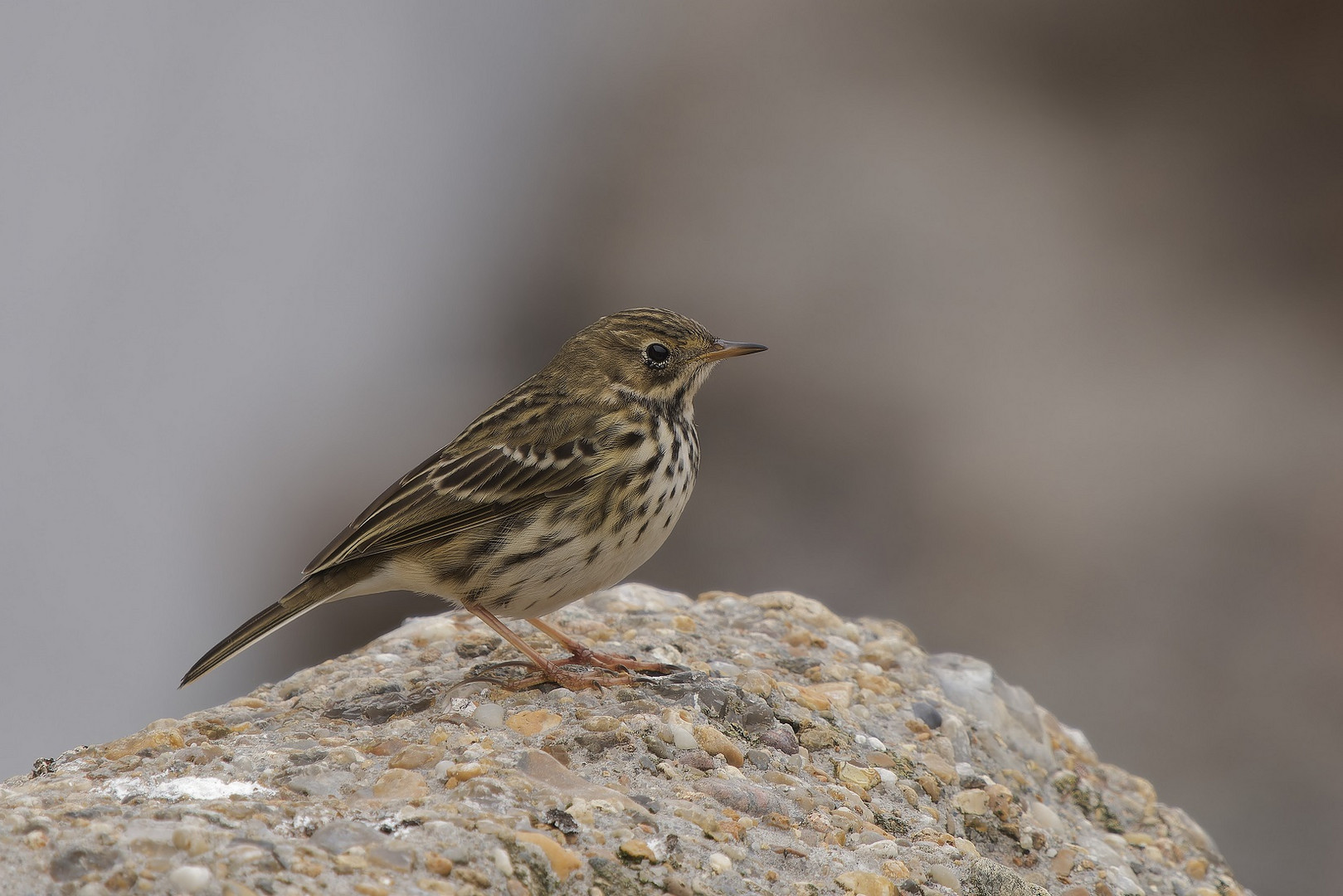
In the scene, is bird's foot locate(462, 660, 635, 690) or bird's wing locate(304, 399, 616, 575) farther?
bird's wing locate(304, 399, 616, 575)

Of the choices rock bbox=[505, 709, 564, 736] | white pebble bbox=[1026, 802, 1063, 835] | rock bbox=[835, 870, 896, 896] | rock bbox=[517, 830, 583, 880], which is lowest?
rock bbox=[517, 830, 583, 880]

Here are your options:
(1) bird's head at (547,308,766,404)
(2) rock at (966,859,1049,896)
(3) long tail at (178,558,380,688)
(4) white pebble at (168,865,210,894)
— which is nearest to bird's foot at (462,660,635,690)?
(3) long tail at (178,558,380,688)

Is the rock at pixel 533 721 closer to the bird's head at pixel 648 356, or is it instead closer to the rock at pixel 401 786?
the rock at pixel 401 786

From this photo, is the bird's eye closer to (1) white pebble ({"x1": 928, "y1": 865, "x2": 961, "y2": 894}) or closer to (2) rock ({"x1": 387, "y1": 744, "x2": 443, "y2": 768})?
(2) rock ({"x1": 387, "y1": 744, "x2": 443, "y2": 768})

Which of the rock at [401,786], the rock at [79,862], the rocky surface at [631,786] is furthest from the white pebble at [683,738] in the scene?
the rock at [79,862]

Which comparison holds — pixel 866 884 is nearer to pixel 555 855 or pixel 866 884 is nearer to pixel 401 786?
pixel 555 855

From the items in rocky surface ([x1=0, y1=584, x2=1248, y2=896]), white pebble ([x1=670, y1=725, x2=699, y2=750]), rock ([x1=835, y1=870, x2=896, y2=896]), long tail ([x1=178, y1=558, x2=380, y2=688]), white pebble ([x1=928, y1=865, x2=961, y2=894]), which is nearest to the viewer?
rocky surface ([x1=0, y1=584, x2=1248, y2=896])

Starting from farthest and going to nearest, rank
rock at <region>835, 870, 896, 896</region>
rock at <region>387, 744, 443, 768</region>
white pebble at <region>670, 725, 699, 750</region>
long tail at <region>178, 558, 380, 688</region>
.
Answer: long tail at <region>178, 558, 380, 688</region>, white pebble at <region>670, 725, 699, 750</region>, rock at <region>387, 744, 443, 768</region>, rock at <region>835, 870, 896, 896</region>

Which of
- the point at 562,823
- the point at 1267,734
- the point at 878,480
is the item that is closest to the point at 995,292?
the point at 878,480
